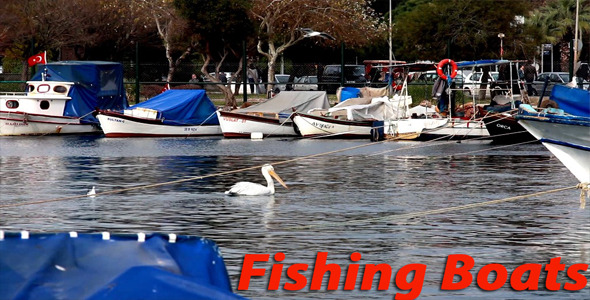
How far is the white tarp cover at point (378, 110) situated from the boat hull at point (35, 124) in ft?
A: 34.1

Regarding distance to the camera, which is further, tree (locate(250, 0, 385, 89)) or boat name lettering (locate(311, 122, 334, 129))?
tree (locate(250, 0, 385, 89))

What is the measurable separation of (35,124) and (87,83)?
10.2 feet

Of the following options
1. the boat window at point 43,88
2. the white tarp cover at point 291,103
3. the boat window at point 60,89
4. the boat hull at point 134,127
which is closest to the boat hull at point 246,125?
the white tarp cover at point 291,103

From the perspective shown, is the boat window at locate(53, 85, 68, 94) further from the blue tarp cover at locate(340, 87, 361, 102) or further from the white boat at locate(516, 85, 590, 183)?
the white boat at locate(516, 85, 590, 183)

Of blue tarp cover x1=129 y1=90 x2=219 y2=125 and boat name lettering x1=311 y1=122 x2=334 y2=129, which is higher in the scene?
blue tarp cover x1=129 y1=90 x2=219 y2=125

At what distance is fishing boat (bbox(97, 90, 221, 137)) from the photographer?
44.6m

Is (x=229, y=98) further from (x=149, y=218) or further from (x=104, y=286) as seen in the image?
(x=104, y=286)

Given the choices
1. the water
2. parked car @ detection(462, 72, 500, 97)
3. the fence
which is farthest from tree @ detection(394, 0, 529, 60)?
the water

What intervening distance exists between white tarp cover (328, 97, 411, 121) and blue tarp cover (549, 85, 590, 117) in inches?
904

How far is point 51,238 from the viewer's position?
820cm

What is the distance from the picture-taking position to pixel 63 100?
1838 inches

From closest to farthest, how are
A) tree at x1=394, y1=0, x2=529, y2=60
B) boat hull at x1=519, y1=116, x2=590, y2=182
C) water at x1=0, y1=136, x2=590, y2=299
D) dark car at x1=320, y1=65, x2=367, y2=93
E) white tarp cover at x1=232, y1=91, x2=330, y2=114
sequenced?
1. water at x1=0, y1=136, x2=590, y2=299
2. boat hull at x1=519, y1=116, x2=590, y2=182
3. white tarp cover at x1=232, y1=91, x2=330, y2=114
4. dark car at x1=320, y1=65, x2=367, y2=93
5. tree at x1=394, y1=0, x2=529, y2=60

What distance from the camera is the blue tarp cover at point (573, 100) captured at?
1791 cm

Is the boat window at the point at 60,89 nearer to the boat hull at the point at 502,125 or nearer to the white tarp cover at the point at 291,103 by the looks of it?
the white tarp cover at the point at 291,103
